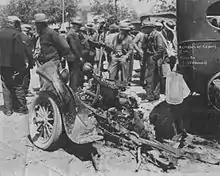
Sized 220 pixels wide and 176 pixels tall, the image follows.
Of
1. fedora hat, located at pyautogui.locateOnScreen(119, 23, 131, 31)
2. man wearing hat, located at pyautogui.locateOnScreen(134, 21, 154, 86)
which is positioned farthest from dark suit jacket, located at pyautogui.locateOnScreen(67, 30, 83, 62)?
man wearing hat, located at pyautogui.locateOnScreen(134, 21, 154, 86)

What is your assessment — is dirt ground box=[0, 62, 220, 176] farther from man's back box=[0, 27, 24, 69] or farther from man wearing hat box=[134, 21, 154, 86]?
man wearing hat box=[134, 21, 154, 86]

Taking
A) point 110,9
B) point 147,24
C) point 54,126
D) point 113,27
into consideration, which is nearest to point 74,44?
point 113,27

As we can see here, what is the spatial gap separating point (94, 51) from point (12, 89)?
88 cm

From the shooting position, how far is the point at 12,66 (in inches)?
132

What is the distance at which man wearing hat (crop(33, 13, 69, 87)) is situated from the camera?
2855 millimetres

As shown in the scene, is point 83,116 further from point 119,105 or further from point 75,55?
point 75,55

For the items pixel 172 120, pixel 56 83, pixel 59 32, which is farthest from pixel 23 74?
pixel 172 120

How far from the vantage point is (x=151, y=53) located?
3541mm

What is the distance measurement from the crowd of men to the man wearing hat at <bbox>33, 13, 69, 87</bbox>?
86 millimetres

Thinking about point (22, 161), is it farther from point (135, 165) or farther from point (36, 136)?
point (135, 165)

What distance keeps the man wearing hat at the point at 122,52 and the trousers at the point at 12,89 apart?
858 millimetres

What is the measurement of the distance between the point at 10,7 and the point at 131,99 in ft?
3.80

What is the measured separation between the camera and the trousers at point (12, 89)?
343 cm

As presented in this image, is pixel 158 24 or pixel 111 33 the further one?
pixel 111 33
